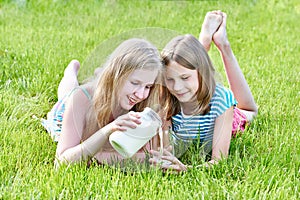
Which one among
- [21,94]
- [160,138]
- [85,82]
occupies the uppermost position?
[85,82]

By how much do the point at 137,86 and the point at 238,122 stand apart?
0.92m

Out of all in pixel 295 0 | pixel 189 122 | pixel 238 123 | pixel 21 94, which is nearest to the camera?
pixel 189 122

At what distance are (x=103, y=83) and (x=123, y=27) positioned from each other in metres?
2.83

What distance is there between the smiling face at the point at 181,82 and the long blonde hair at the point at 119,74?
1.8 inches

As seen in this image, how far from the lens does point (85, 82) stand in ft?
7.30

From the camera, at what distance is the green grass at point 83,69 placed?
81.0 inches

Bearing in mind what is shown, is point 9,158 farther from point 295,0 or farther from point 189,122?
point 295,0

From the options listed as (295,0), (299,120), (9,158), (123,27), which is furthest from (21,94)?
(295,0)

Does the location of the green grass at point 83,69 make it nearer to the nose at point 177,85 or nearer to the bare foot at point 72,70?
the bare foot at point 72,70

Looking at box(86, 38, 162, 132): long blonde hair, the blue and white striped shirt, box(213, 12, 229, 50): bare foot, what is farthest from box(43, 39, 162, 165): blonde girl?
box(213, 12, 229, 50): bare foot

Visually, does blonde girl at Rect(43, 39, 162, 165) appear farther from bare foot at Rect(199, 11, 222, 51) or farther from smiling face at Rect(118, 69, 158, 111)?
bare foot at Rect(199, 11, 222, 51)

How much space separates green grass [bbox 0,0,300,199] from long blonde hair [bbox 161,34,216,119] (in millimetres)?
285

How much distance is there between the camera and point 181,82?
2061 mm

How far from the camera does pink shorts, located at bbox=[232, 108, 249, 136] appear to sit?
272cm
